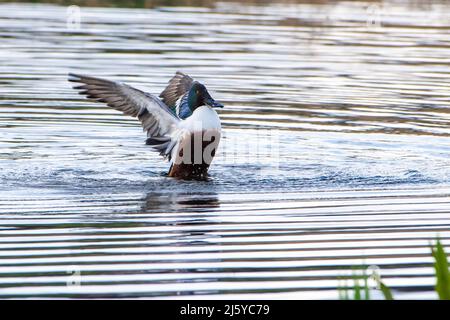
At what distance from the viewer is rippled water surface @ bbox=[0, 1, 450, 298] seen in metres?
7.74

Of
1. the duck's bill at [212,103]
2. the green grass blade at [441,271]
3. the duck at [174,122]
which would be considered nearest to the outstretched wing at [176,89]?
the duck at [174,122]

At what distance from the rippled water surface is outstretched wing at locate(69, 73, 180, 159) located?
353 mm

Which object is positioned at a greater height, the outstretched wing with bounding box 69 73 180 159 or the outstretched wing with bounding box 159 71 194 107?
the outstretched wing with bounding box 159 71 194 107

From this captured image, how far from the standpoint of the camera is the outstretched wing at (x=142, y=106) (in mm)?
11672

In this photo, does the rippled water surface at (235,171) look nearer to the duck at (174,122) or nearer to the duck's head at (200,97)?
the duck at (174,122)

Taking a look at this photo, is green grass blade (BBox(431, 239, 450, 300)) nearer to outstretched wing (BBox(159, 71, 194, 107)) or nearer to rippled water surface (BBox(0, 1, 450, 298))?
rippled water surface (BBox(0, 1, 450, 298))

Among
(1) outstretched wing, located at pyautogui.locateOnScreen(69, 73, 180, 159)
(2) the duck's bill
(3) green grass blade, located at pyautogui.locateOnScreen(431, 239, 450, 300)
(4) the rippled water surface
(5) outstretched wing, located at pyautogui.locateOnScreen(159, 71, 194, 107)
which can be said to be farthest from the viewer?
(5) outstretched wing, located at pyautogui.locateOnScreen(159, 71, 194, 107)

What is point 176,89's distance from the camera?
13.6 m

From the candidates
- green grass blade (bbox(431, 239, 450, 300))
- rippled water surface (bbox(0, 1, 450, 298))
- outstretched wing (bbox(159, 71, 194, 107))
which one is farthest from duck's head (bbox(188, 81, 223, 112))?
green grass blade (bbox(431, 239, 450, 300))

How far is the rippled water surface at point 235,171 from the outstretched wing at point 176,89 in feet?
2.08
